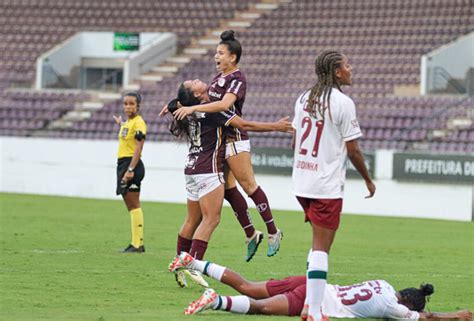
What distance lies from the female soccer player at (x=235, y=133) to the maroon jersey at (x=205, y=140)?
159mm

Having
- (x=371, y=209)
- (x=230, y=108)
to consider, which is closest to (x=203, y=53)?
(x=371, y=209)

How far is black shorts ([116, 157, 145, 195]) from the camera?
15461 millimetres

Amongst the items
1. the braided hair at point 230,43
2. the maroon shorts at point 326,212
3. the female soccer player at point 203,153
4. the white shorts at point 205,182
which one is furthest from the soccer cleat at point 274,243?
the maroon shorts at point 326,212

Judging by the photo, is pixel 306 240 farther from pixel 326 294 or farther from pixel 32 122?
pixel 32 122

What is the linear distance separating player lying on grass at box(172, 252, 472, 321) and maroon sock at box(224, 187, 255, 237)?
2967mm

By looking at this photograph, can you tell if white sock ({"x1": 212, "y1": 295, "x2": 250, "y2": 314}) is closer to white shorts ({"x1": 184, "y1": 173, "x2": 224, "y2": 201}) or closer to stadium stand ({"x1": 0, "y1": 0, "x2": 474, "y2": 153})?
white shorts ({"x1": 184, "y1": 173, "x2": 224, "y2": 201})

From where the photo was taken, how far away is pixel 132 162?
1532 cm

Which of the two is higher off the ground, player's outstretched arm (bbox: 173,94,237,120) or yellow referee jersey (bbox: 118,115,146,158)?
player's outstretched arm (bbox: 173,94,237,120)

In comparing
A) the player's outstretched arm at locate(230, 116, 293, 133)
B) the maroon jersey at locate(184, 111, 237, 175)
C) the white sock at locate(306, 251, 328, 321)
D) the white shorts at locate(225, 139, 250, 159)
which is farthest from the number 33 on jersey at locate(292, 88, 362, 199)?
the white shorts at locate(225, 139, 250, 159)

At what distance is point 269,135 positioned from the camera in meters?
31.8

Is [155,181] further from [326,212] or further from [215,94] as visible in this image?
[326,212]

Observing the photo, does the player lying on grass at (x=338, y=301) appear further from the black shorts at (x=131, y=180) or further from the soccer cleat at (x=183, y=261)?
the black shorts at (x=131, y=180)

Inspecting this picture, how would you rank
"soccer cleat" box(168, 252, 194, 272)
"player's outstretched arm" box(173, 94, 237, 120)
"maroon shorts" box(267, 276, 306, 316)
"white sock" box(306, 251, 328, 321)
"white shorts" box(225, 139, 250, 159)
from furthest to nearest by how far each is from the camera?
"white shorts" box(225, 139, 250, 159) → "player's outstretched arm" box(173, 94, 237, 120) → "soccer cleat" box(168, 252, 194, 272) → "maroon shorts" box(267, 276, 306, 316) → "white sock" box(306, 251, 328, 321)

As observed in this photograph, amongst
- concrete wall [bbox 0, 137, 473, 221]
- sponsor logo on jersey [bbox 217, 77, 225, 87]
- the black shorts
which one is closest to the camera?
sponsor logo on jersey [bbox 217, 77, 225, 87]
